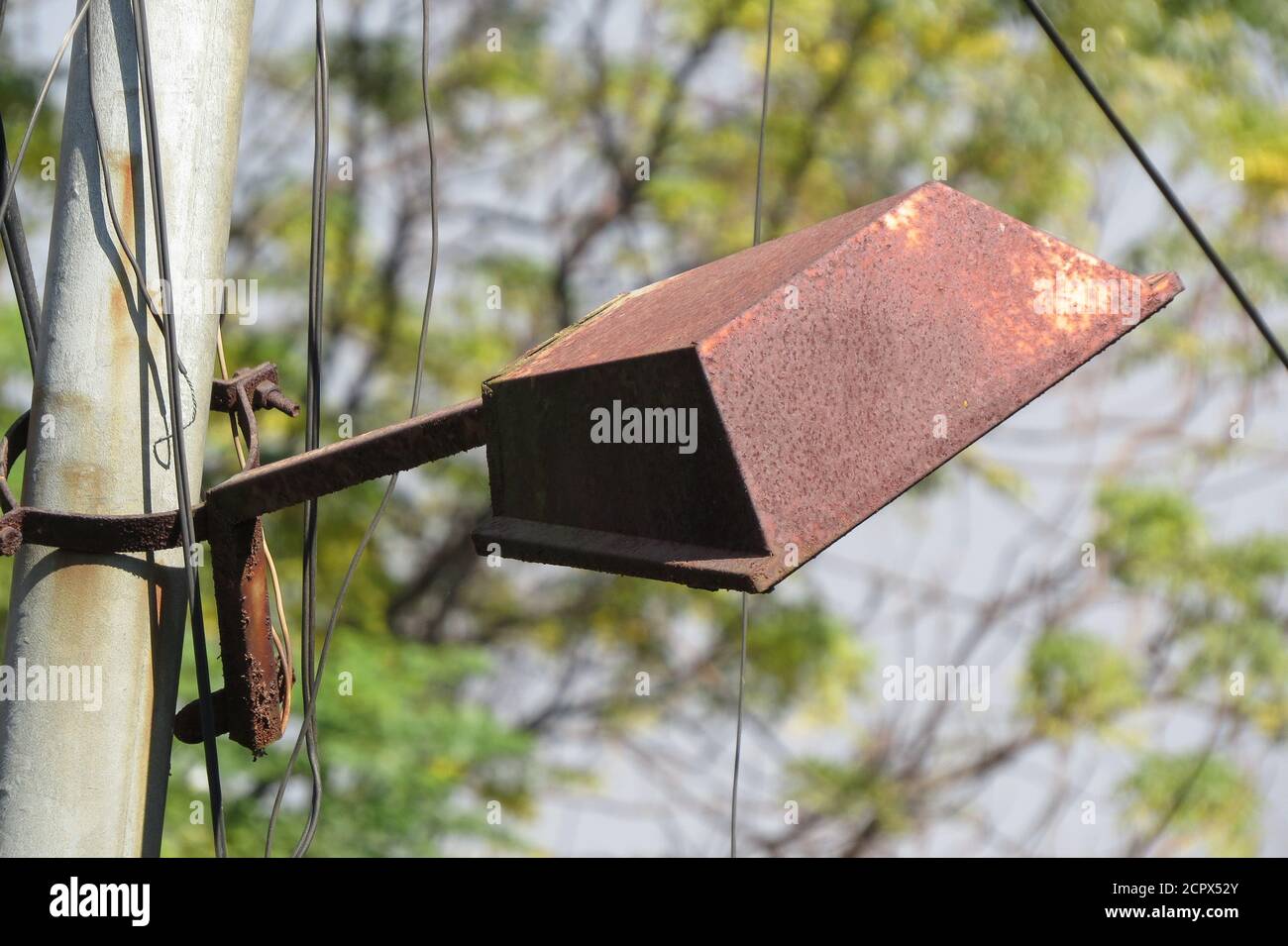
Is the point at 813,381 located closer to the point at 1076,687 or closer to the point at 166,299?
the point at 166,299

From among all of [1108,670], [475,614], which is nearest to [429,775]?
[475,614]

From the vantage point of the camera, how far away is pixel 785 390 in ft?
5.37

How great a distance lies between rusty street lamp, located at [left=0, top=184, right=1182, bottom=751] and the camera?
1604 millimetres

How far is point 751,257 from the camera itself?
1.99 meters

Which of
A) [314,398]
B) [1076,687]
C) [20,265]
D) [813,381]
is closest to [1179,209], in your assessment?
[813,381]

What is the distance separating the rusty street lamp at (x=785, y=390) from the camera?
1.60m

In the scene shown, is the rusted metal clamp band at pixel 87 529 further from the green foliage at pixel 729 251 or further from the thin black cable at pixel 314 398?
the green foliage at pixel 729 251

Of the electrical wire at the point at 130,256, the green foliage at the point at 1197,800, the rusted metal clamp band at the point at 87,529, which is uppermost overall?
the electrical wire at the point at 130,256

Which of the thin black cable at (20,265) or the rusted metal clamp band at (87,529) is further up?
the thin black cable at (20,265)

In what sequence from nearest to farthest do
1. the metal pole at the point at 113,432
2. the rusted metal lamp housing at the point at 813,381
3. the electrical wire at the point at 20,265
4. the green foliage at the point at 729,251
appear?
the rusted metal lamp housing at the point at 813,381, the metal pole at the point at 113,432, the electrical wire at the point at 20,265, the green foliage at the point at 729,251

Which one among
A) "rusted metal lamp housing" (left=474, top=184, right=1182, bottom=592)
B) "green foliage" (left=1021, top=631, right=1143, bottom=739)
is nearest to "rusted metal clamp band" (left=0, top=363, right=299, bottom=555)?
"rusted metal lamp housing" (left=474, top=184, right=1182, bottom=592)

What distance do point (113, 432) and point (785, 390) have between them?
1.14 meters

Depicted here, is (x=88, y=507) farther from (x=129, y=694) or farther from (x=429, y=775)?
(x=429, y=775)

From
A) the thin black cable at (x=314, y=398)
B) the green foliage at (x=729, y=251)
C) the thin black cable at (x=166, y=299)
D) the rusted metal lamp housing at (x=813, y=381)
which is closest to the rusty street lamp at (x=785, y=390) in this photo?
the rusted metal lamp housing at (x=813, y=381)
